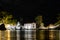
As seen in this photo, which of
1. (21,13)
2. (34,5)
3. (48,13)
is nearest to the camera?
(48,13)

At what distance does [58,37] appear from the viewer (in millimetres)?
2559

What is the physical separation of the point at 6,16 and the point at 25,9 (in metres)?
2.41

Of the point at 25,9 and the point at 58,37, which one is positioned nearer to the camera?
the point at 58,37

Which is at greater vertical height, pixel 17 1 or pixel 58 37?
pixel 17 1

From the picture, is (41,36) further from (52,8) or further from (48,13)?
(52,8)

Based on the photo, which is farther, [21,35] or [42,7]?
[42,7]

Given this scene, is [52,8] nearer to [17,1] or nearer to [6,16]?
[17,1]

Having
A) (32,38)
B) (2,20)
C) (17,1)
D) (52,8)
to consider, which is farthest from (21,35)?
(17,1)

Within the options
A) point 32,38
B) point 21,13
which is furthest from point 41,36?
point 21,13

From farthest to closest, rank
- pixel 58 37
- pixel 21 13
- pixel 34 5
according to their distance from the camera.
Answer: pixel 34 5 → pixel 21 13 → pixel 58 37

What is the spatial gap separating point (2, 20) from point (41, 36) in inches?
163

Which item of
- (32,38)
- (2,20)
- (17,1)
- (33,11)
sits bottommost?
(32,38)

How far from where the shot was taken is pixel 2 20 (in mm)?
6707

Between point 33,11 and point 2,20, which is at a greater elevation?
point 33,11
